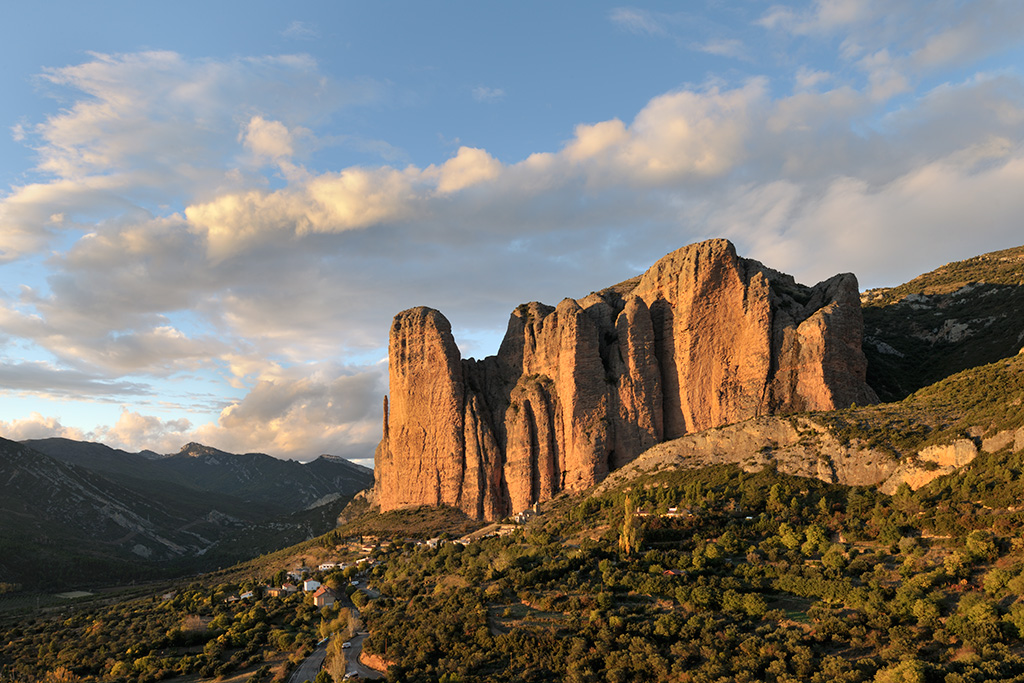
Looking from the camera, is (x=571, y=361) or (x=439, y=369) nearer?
(x=571, y=361)

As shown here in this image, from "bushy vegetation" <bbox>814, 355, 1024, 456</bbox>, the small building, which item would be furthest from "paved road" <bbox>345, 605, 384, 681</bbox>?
"bushy vegetation" <bbox>814, 355, 1024, 456</bbox>

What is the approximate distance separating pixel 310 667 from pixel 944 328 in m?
102

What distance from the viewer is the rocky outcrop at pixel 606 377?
81250mm

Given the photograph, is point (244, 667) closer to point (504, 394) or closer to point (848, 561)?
point (848, 561)

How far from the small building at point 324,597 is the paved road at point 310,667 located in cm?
1649

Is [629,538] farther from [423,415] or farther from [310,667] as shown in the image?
[423,415]

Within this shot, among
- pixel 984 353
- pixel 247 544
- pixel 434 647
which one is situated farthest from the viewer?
pixel 247 544

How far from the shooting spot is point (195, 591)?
94500 millimetres

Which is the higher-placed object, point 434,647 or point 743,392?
point 743,392

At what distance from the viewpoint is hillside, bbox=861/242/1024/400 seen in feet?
277

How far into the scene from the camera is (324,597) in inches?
2896

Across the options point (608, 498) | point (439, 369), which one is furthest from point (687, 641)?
point (439, 369)

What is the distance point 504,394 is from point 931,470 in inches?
2677

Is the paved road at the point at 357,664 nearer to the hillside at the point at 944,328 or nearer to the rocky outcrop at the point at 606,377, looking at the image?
the rocky outcrop at the point at 606,377
